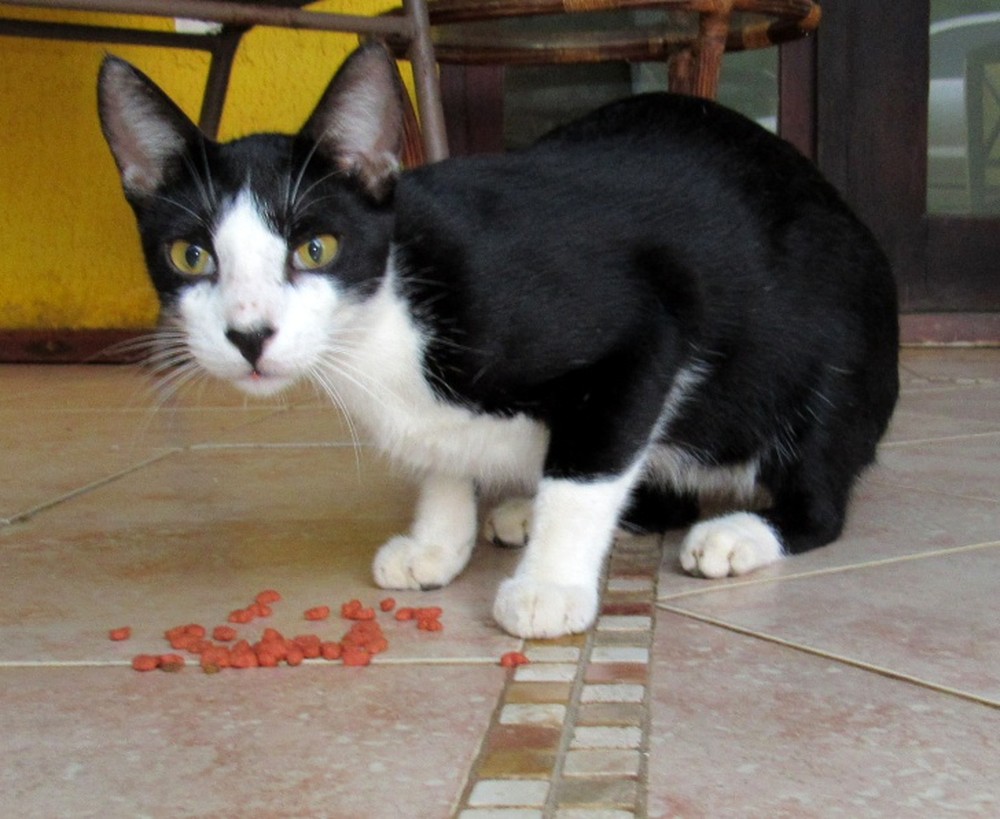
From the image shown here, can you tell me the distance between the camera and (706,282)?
136cm

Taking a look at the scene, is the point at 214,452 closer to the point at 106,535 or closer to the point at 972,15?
the point at 106,535

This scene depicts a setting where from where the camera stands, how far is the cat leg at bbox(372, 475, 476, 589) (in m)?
1.28

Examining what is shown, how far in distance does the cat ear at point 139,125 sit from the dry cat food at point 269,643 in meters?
0.44

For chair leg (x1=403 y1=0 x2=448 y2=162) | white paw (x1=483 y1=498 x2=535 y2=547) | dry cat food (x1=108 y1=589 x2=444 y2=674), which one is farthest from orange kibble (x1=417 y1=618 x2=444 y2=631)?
chair leg (x1=403 y1=0 x2=448 y2=162)

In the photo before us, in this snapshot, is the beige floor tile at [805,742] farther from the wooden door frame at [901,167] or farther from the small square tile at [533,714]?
the wooden door frame at [901,167]

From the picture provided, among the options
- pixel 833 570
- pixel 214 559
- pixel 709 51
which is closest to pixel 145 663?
pixel 214 559

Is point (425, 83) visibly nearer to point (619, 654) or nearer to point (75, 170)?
point (619, 654)

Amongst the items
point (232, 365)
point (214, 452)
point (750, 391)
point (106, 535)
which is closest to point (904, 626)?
point (750, 391)

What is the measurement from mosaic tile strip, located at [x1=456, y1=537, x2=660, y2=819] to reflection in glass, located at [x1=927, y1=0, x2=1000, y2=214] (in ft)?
7.46

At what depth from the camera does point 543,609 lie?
1.10m

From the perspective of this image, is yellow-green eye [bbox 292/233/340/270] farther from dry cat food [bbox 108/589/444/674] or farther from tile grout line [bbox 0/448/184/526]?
tile grout line [bbox 0/448/184/526]

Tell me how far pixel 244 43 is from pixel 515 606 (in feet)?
7.76

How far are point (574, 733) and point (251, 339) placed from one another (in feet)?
1.46

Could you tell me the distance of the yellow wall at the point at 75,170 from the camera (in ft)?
10.2
